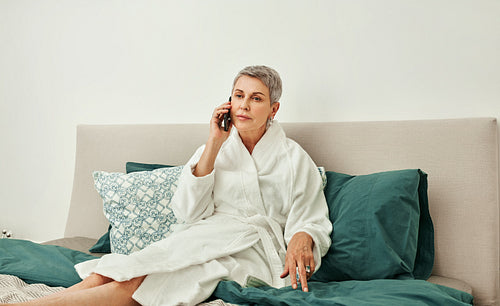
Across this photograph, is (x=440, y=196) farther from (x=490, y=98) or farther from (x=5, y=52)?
(x=5, y=52)

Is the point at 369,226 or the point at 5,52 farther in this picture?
the point at 5,52

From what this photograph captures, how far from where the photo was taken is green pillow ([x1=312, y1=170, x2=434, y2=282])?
1.62 meters

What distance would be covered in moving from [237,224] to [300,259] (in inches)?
12.7

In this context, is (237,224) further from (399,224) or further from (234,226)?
(399,224)

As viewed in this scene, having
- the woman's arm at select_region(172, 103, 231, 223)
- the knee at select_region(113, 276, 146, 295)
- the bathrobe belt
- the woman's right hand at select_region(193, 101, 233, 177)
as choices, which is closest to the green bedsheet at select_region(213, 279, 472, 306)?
the bathrobe belt

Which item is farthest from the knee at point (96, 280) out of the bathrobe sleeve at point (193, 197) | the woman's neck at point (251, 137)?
the woman's neck at point (251, 137)

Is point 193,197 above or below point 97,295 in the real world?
above

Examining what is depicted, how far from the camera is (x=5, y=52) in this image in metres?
3.36

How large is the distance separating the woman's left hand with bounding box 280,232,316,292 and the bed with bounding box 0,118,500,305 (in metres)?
0.06

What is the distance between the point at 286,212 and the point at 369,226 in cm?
34

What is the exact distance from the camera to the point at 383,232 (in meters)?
1.63

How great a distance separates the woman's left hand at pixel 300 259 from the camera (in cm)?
152

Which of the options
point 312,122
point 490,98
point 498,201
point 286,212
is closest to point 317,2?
point 312,122

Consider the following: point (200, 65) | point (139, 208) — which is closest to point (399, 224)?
point (139, 208)
